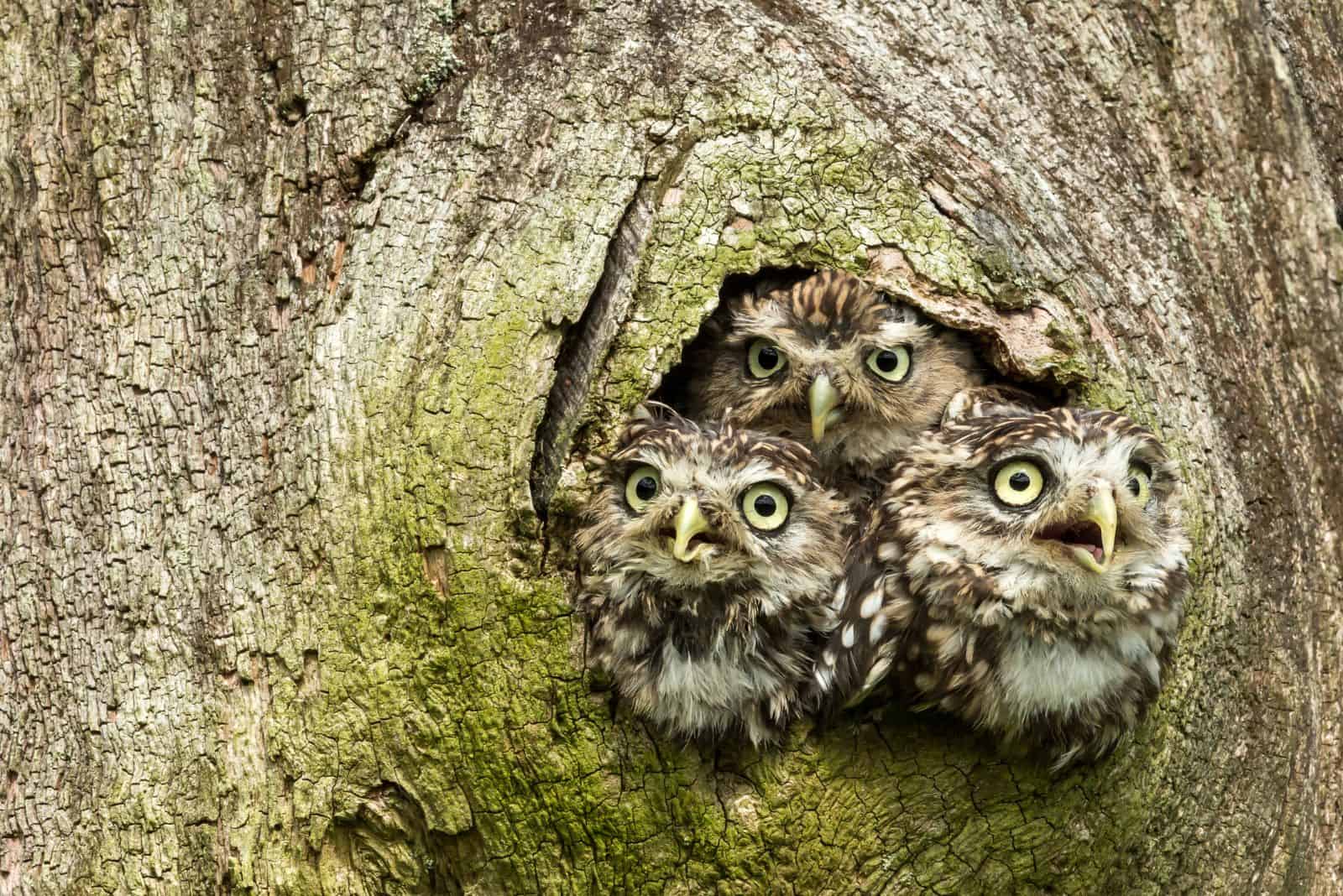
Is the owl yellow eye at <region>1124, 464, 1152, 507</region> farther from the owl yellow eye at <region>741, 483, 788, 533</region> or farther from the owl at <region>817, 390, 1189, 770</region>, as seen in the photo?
the owl yellow eye at <region>741, 483, 788, 533</region>

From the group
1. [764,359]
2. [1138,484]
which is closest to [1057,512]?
[1138,484]

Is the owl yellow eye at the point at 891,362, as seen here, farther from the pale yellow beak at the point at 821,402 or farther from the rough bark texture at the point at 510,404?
the rough bark texture at the point at 510,404

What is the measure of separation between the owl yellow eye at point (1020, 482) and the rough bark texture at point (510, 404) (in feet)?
0.93

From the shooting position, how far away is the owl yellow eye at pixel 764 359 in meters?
3.57

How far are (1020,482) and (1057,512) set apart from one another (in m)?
0.11

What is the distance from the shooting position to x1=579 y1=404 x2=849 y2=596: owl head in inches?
116

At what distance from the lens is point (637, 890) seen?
2898 mm

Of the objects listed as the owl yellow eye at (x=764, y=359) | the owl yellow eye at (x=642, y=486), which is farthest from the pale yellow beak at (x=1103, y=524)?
the owl yellow eye at (x=764, y=359)

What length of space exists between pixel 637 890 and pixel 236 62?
2.16 metres

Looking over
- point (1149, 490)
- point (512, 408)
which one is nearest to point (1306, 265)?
point (1149, 490)

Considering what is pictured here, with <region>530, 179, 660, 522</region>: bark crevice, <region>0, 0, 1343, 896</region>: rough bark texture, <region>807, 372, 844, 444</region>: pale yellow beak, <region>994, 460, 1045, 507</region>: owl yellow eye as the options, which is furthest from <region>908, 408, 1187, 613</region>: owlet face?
<region>530, 179, 660, 522</region>: bark crevice

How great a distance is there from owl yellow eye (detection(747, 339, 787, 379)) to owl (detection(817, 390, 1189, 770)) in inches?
28.3

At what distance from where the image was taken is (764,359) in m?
3.62

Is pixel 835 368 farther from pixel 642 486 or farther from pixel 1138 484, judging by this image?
pixel 1138 484
